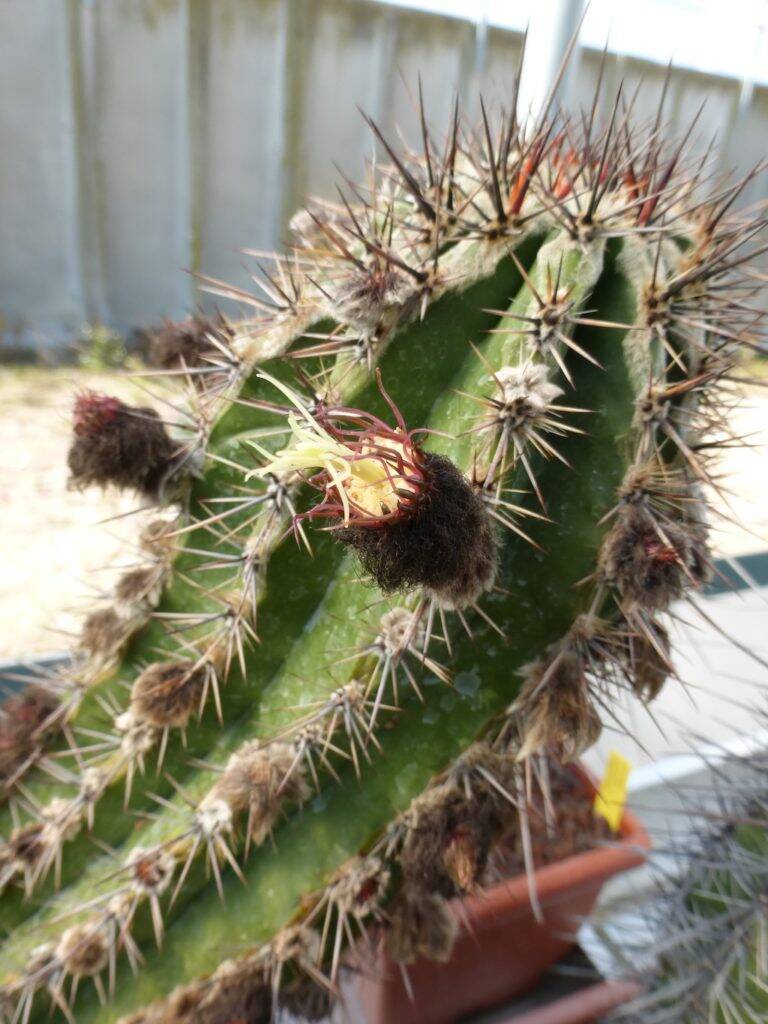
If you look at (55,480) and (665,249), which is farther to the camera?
(55,480)

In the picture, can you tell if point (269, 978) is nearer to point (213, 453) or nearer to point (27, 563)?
point (213, 453)

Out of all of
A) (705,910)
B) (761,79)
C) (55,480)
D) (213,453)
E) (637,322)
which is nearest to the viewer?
(637,322)

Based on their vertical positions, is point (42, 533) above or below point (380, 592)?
below

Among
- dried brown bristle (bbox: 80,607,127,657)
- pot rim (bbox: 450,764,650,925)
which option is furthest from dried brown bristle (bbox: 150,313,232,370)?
pot rim (bbox: 450,764,650,925)

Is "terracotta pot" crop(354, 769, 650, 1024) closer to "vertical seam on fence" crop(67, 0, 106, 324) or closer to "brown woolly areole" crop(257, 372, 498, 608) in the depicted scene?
"brown woolly areole" crop(257, 372, 498, 608)

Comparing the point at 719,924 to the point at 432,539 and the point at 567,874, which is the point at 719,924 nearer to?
the point at 567,874

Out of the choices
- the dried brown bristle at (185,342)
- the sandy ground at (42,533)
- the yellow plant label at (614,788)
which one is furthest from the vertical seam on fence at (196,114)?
the yellow plant label at (614,788)

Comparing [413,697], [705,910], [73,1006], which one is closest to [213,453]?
[413,697]

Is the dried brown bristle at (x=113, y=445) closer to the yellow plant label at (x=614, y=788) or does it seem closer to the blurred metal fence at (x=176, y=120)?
the yellow plant label at (x=614, y=788)

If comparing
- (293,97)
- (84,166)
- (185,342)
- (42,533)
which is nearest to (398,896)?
(185,342)
